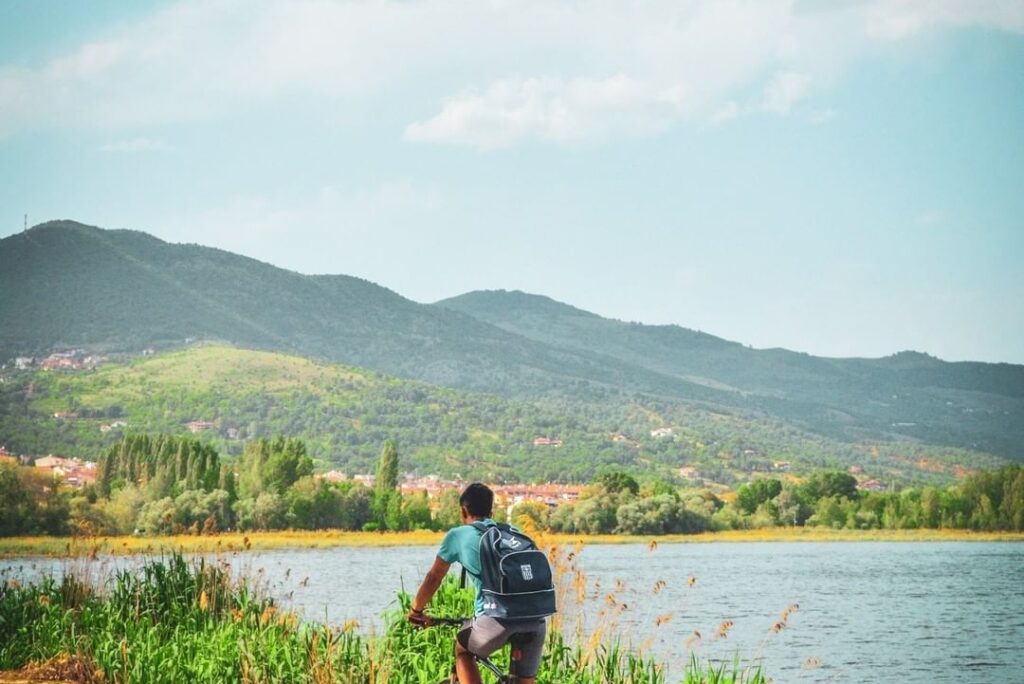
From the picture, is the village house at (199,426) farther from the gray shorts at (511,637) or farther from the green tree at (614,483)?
the gray shorts at (511,637)

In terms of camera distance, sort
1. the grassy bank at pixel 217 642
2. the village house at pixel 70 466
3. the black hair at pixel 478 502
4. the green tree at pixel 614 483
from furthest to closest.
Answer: the village house at pixel 70 466
the green tree at pixel 614 483
the grassy bank at pixel 217 642
the black hair at pixel 478 502

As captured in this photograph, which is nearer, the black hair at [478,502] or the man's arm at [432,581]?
the man's arm at [432,581]

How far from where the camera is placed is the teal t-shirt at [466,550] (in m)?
7.73

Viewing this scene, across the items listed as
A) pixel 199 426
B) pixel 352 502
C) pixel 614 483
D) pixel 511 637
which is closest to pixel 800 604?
pixel 511 637

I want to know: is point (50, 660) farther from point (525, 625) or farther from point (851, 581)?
point (851, 581)

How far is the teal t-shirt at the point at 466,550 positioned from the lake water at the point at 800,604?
12.9 feet

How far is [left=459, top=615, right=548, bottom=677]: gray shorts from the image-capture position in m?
7.61

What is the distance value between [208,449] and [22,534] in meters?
31.0

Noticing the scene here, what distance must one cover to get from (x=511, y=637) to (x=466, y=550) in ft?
2.07

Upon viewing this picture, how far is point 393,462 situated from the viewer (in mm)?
109250

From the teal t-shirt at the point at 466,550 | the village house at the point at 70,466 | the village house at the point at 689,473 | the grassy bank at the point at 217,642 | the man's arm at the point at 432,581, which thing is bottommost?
the grassy bank at the point at 217,642

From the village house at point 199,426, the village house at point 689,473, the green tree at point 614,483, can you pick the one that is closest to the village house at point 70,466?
the village house at point 199,426

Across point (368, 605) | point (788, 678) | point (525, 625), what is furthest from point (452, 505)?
point (525, 625)

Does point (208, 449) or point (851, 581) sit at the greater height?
point (208, 449)
